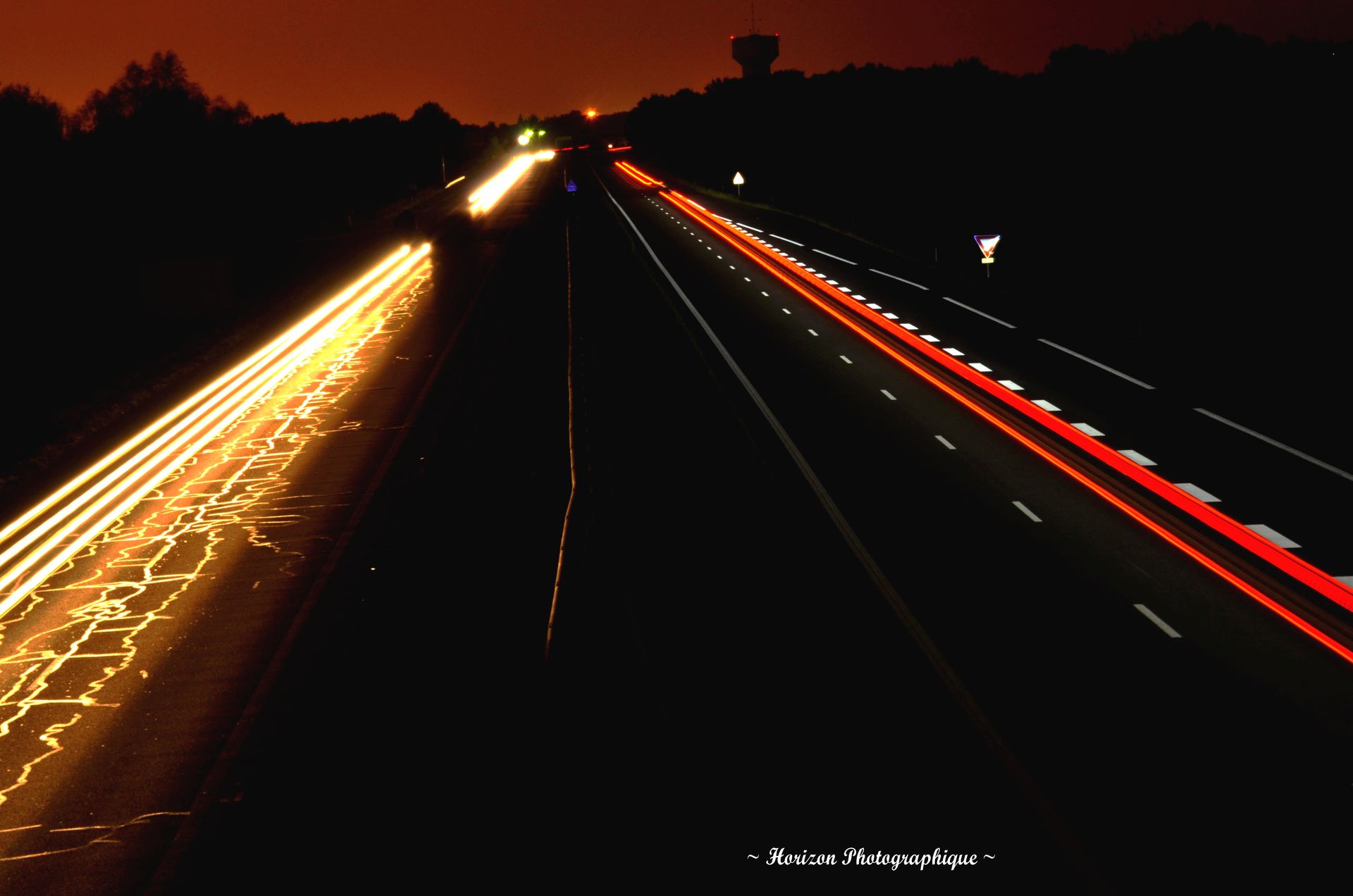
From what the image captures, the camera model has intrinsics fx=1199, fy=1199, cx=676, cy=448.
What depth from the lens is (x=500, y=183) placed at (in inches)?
4082

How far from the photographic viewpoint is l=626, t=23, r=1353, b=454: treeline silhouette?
2416cm

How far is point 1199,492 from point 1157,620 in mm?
4172

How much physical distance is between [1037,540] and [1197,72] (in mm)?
28699

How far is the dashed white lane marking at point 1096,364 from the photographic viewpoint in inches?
842

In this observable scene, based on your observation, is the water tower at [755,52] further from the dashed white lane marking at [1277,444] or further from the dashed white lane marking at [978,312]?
the dashed white lane marking at [1277,444]

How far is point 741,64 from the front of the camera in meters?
185

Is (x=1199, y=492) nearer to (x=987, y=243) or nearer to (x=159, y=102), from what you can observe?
(x=987, y=243)

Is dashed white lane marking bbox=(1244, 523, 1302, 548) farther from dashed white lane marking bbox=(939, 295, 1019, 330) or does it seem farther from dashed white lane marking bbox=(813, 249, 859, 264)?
dashed white lane marking bbox=(813, 249, 859, 264)

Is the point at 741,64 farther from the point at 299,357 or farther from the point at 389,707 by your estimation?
the point at 389,707

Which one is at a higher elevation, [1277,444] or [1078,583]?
[1078,583]

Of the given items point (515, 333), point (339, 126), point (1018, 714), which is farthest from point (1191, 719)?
point (339, 126)

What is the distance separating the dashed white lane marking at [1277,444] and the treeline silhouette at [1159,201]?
5.35 feet

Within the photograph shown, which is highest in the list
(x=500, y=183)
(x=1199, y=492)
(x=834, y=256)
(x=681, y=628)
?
(x=681, y=628)

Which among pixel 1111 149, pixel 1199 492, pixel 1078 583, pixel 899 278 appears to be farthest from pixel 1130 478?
pixel 1111 149
